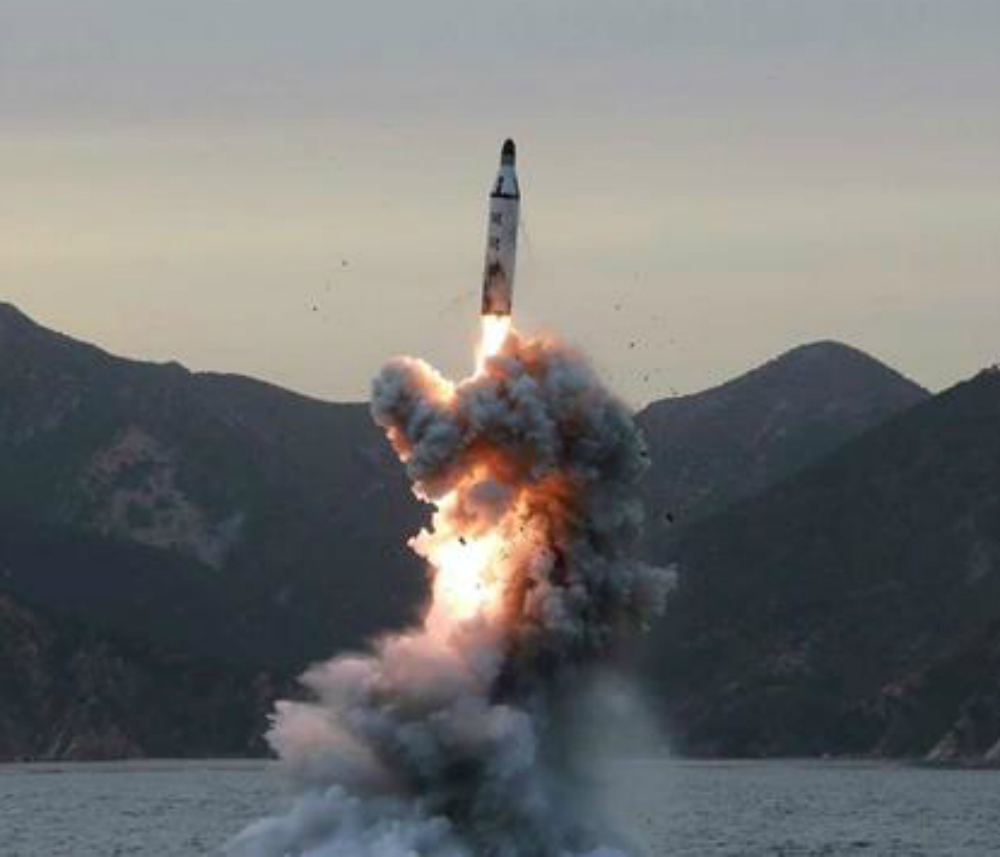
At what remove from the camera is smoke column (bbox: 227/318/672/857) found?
126188 millimetres

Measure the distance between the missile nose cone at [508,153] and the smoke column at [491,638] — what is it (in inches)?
323

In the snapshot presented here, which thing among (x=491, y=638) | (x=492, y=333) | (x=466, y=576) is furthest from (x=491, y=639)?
(x=492, y=333)

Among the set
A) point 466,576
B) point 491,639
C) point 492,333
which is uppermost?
point 492,333

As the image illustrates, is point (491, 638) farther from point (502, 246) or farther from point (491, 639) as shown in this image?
point (502, 246)

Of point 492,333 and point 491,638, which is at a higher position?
point 492,333

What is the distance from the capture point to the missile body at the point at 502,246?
432ft

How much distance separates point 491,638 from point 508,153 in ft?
64.5

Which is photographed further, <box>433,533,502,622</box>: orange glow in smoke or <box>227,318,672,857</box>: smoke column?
<box>433,533,502,622</box>: orange glow in smoke

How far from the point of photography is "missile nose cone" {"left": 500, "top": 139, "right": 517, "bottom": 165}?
133 m

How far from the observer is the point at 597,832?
130 m

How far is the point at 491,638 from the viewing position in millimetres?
126750

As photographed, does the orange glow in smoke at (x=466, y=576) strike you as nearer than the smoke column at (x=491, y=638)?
No

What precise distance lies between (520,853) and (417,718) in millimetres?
6367

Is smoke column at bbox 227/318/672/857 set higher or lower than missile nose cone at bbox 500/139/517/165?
lower
